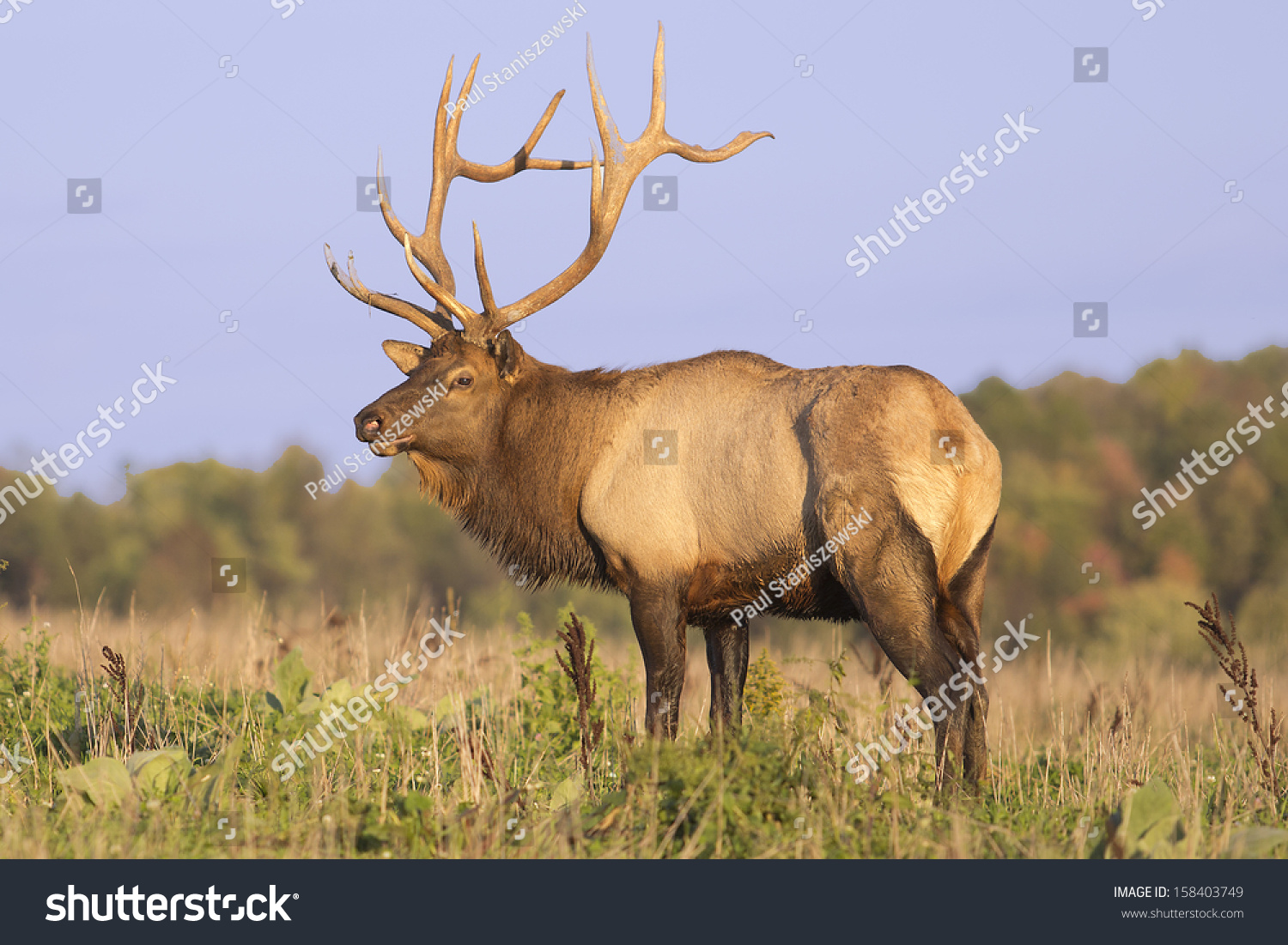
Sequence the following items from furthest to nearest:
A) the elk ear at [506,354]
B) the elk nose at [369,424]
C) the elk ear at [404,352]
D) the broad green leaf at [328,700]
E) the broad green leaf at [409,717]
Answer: the elk ear at [404,352] → the elk ear at [506,354] → the elk nose at [369,424] → the broad green leaf at [328,700] → the broad green leaf at [409,717]

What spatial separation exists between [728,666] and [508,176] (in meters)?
4.12

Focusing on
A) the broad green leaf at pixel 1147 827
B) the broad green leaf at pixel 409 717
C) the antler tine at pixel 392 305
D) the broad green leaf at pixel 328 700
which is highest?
the antler tine at pixel 392 305

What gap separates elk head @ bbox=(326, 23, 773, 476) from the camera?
27.0ft

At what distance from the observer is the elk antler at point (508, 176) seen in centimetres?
845

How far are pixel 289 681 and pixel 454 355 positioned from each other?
245cm

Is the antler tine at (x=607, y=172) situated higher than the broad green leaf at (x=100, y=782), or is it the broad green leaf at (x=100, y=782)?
the antler tine at (x=607, y=172)

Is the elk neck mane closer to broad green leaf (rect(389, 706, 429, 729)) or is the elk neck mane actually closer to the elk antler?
the elk antler

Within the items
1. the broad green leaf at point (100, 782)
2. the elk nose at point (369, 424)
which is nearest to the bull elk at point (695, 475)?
the elk nose at point (369, 424)

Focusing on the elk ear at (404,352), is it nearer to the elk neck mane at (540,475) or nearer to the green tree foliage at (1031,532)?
the elk neck mane at (540,475)

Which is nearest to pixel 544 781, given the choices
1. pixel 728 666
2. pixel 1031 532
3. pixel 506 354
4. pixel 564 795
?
pixel 564 795

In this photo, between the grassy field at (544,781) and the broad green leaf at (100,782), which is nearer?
the grassy field at (544,781)

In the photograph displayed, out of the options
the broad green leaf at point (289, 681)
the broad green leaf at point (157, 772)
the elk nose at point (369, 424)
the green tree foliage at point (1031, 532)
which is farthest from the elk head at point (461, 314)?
the green tree foliage at point (1031, 532)

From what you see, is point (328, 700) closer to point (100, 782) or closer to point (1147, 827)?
point (100, 782)

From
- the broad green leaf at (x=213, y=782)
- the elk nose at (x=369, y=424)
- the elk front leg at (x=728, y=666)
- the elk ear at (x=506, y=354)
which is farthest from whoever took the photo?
the elk ear at (x=506, y=354)
